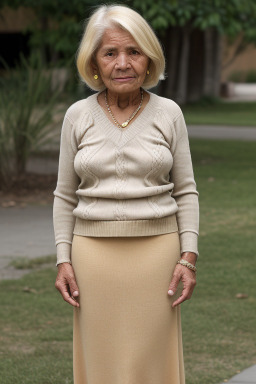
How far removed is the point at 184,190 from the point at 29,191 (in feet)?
31.7

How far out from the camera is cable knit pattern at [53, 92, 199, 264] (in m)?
3.53

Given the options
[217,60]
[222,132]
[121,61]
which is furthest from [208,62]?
[121,61]

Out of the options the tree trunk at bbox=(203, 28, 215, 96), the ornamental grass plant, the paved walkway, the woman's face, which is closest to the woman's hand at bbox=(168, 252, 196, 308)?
the woman's face

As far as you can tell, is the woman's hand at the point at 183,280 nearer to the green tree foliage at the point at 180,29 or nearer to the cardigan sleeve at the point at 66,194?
the cardigan sleeve at the point at 66,194

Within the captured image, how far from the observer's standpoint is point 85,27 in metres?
3.72

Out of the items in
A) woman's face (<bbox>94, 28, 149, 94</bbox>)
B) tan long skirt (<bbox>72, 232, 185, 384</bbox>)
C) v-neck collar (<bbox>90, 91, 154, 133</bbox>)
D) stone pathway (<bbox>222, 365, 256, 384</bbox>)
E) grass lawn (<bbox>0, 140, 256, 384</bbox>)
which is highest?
woman's face (<bbox>94, 28, 149, 94</bbox>)

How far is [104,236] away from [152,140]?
0.38m

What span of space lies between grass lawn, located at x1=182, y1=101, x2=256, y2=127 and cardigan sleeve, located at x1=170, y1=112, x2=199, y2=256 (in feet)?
76.8

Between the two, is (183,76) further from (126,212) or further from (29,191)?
(126,212)

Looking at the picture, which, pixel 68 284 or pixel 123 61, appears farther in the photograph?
pixel 68 284

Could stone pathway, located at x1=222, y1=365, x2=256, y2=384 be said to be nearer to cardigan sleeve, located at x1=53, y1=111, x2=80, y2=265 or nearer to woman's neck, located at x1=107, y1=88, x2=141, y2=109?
cardigan sleeve, located at x1=53, y1=111, x2=80, y2=265

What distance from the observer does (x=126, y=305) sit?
3.58m

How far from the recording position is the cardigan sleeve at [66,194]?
144 inches

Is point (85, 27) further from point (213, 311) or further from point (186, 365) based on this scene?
point (213, 311)
